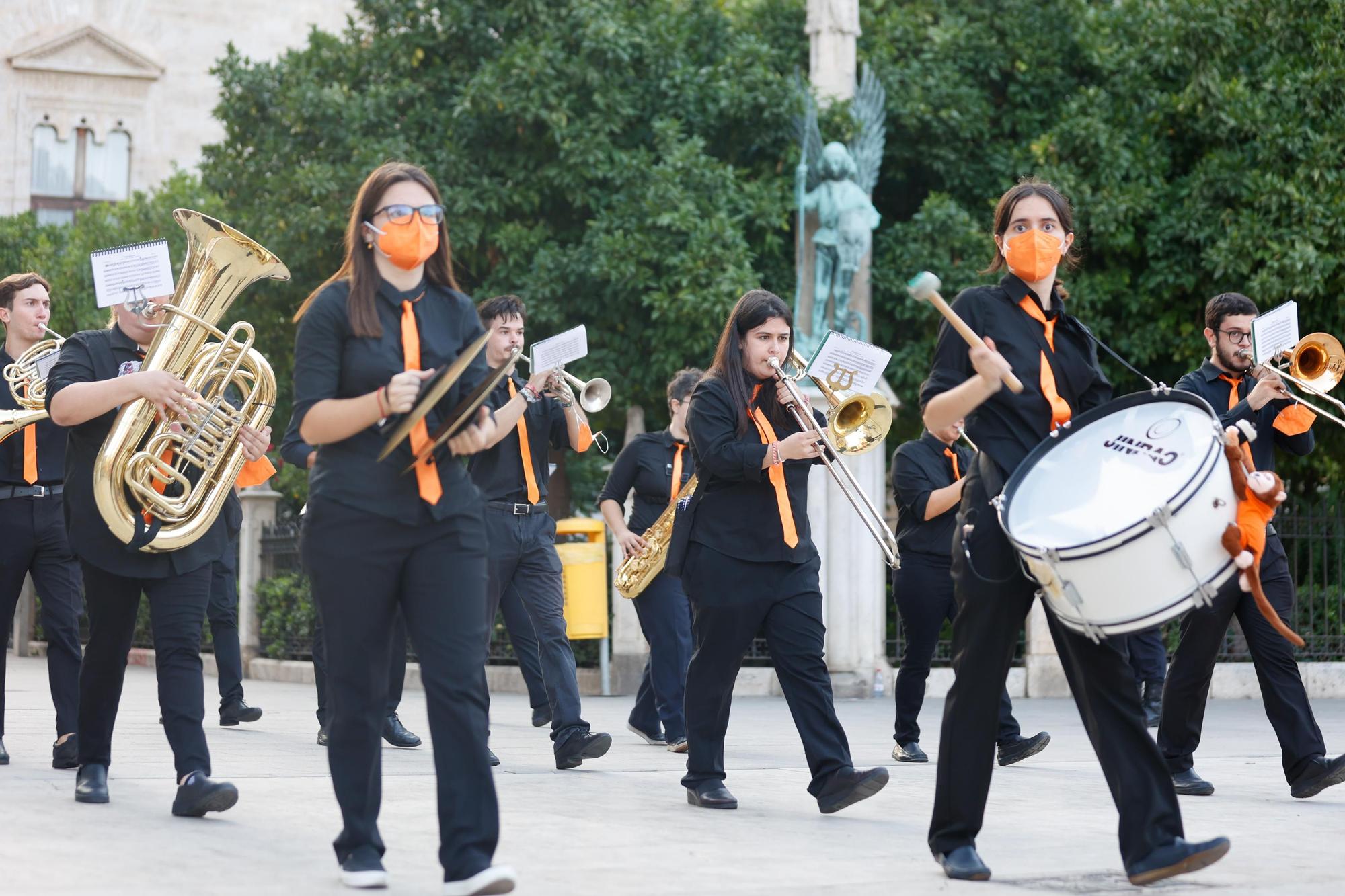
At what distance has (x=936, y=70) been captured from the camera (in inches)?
754

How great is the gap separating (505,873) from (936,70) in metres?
15.9

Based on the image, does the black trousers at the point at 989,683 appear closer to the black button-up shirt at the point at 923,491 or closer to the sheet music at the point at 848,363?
the sheet music at the point at 848,363

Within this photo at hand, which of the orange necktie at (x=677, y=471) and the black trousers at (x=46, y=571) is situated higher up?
the orange necktie at (x=677, y=471)

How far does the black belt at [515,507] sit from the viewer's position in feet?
28.8

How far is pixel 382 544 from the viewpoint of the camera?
4809 mm

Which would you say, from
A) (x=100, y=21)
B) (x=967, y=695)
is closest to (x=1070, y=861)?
(x=967, y=695)

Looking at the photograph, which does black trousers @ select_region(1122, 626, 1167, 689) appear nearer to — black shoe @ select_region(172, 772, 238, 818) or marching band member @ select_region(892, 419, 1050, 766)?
marching band member @ select_region(892, 419, 1050, 766)

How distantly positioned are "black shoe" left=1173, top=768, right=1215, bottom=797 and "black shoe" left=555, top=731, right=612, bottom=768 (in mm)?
2607

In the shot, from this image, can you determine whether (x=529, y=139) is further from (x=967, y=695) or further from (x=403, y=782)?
(x=967, y=695)

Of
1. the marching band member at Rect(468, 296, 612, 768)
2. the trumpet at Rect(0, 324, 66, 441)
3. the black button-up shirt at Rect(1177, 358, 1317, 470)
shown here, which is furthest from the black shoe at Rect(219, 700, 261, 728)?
the black button-up shirt at Rect(1177, 358, 1317, 470)

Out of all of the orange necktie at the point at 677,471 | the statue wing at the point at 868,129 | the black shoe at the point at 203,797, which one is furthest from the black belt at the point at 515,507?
the statue wing at the point at 868,129

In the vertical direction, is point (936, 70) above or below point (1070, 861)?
above

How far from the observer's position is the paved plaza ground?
503 centimetres

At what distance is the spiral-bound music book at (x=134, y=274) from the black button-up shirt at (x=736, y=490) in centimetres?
216
